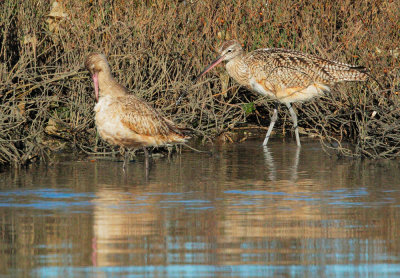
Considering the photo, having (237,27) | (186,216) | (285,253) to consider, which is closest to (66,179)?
(186,216)

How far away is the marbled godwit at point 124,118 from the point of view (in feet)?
34.6

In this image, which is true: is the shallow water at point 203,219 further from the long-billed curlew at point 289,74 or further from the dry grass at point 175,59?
the long-billed curlew at point 289,74

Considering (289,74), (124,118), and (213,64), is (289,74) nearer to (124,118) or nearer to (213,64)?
(213,64)

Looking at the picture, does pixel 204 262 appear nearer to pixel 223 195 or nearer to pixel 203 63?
pixel 223 195

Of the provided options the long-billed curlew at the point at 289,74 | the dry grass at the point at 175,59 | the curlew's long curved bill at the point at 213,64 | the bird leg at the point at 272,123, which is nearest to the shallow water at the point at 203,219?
the dry grass at the point at 175,59

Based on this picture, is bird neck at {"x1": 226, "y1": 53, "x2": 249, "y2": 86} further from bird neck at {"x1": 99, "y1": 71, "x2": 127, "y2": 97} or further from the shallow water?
bird neck at {"x1": 99, "y1": 71, "x2": 127, "y2": 97}

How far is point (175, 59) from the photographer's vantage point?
1350 centimetres

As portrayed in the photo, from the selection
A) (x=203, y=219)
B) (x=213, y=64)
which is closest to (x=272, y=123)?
(x=213, y=64)

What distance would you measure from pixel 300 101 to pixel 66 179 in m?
5.10

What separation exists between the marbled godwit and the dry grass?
2.36 feet

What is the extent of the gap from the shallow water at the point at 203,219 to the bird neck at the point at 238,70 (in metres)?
2.55

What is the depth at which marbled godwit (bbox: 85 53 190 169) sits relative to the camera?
10.5m

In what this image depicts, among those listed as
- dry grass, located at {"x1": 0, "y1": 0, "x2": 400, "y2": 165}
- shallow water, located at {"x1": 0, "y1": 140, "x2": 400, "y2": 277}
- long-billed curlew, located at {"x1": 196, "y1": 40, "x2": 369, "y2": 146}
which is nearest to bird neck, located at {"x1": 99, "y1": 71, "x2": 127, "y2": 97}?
dry grass, located at {"x1": 0, "y1": 0, "x2": 400, "y2": 165}

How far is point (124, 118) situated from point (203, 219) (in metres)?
3.35
